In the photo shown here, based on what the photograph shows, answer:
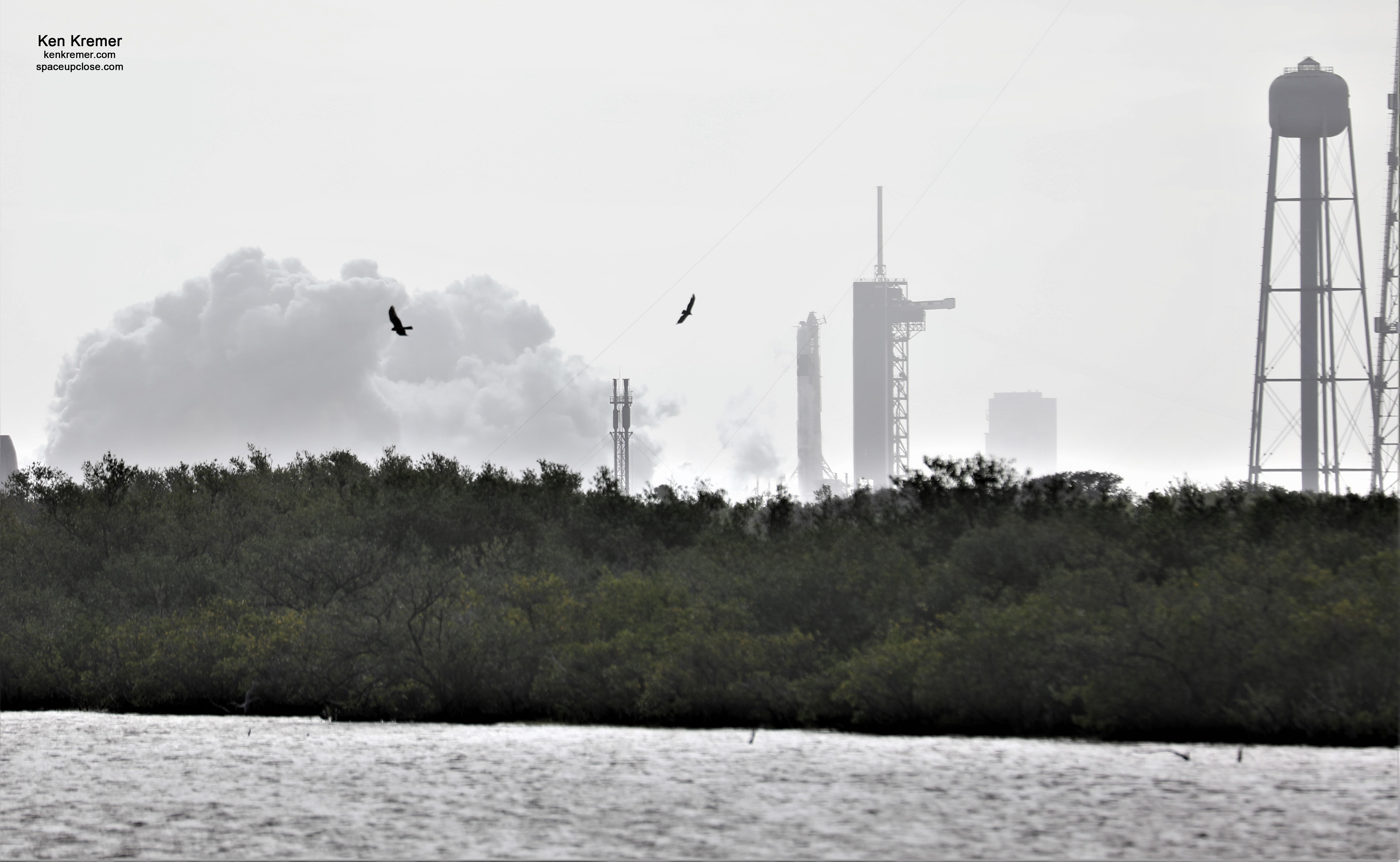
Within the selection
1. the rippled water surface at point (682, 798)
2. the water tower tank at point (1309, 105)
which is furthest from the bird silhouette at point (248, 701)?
the water tower tank at point (1309, 105)

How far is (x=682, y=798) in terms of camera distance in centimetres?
3384

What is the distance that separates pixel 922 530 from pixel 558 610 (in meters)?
14.0

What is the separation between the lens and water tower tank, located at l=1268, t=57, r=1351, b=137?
11212 centimetres

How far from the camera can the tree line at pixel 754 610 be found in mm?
40719

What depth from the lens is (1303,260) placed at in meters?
105

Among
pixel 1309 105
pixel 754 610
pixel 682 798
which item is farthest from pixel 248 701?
pixel 1309 105

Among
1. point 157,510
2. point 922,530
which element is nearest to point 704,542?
point 922,530

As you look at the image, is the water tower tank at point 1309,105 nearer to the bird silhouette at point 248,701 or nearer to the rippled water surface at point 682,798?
the rippled water surface at point 682,798

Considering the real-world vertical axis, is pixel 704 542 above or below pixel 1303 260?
below

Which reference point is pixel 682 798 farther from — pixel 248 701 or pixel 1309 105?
pixel 1309 105

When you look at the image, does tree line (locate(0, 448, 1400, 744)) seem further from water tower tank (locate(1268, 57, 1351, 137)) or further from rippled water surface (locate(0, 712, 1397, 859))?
water tower tank (locate(1268, 57, 1351, 137))

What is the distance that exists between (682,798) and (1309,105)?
9613cm

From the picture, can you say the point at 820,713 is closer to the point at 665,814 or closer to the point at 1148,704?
the point at 1148,704

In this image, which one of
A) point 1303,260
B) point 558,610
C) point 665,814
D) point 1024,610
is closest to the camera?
point 665,814
